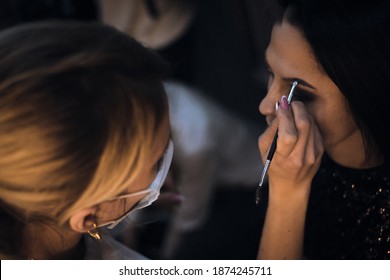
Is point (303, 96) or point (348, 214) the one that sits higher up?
point (303, 96)

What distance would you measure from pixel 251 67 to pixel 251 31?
621 mm

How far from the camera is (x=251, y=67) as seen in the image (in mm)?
2480

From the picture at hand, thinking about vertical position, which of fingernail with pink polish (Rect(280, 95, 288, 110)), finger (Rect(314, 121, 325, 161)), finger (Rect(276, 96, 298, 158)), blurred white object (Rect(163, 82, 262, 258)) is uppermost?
fingernail with pink polish (Rect(280, 95, 288, 110))

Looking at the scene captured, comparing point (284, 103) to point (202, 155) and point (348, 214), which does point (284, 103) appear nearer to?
point (348, 214)

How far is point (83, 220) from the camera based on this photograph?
100 cm

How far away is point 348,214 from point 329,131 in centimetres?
24

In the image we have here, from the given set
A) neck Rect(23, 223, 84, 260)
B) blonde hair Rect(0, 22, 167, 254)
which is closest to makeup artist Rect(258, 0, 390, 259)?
blonde hair Rect(0, 22, 167, 254)

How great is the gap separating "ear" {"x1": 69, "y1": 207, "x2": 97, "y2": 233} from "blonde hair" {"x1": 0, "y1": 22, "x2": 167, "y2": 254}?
2cm

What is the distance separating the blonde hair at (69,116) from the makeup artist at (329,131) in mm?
354

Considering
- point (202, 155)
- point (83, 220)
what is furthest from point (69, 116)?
point (202, 155)

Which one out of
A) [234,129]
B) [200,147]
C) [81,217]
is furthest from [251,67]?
[81,217]

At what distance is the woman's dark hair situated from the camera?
3.62 ft

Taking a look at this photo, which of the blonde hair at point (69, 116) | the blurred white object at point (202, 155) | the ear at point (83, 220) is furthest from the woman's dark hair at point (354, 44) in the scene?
the blurred white object at point (202, 155)

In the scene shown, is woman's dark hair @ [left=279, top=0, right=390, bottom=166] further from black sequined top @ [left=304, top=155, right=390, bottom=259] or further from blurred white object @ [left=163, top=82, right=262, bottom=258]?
blurred white object @ [left=163, top=82, right=262, bottom=258]
